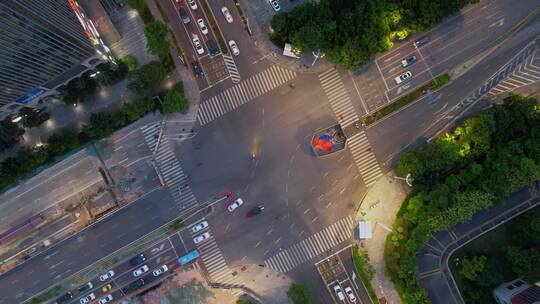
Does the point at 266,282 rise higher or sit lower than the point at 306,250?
lower

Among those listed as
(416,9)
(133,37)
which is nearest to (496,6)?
(416,9)

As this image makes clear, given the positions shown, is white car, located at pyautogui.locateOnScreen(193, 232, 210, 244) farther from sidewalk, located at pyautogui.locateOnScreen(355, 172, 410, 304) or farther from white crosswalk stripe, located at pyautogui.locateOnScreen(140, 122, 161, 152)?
sidewalk, located at pyautogui.locateOnScreen(355, 172, 410, 304)

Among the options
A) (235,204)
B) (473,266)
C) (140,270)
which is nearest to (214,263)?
(235,204)

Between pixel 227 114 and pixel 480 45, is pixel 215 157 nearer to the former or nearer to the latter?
pixel 227 114

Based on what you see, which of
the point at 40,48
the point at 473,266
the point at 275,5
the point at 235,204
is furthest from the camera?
the point at 235,204

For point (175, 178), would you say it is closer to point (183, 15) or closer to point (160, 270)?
point (160, 270)

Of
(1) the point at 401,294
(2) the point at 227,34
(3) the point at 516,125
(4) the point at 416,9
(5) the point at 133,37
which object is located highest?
(5) the point at 133,37

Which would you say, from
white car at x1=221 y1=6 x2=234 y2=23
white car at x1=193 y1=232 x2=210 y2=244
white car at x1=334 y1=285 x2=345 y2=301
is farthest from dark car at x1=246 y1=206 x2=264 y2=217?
white car at x1=221 y1=6 x2=234 y2=23
